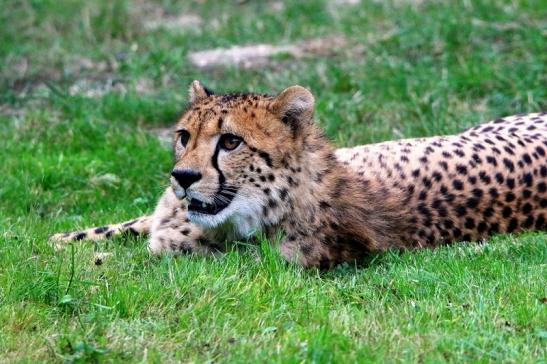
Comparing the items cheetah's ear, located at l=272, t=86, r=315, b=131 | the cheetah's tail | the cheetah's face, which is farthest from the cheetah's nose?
the cheetah's tail

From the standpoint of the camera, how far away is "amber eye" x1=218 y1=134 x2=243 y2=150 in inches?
202

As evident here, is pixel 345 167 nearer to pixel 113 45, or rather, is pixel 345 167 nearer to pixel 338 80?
pixel 338 80

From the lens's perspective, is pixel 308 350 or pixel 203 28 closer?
pixel 308 350

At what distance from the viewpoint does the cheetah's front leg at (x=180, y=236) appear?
5320 mm

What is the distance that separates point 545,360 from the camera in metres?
3.91

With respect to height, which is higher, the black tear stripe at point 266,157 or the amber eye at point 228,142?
the amber eye at point 228,142

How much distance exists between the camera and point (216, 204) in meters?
5.12

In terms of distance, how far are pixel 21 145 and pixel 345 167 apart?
2843mm

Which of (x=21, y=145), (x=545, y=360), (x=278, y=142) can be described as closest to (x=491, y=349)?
(x=545, y=360)

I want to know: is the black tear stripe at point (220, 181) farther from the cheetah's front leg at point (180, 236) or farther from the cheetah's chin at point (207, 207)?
the cheetah's front leg at point (180, 236)

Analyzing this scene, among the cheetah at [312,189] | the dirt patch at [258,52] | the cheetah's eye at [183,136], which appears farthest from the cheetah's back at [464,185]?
the dirt patch at [258,52]

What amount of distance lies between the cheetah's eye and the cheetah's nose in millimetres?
287

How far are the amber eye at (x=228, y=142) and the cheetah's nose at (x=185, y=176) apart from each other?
0.68 ft

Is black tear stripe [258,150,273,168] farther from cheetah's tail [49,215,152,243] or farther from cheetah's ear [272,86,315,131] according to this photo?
cheetah's tail [49,215,152,243]
